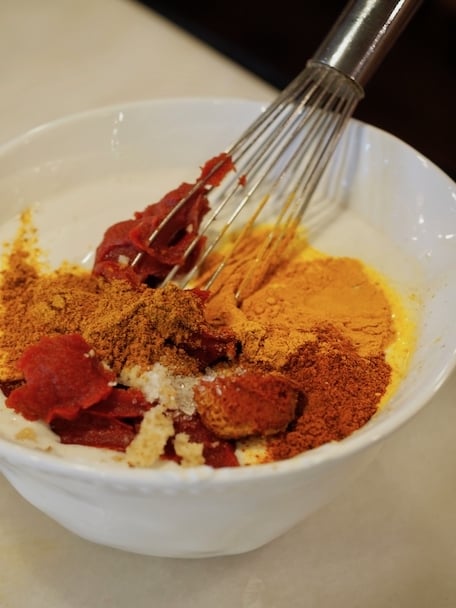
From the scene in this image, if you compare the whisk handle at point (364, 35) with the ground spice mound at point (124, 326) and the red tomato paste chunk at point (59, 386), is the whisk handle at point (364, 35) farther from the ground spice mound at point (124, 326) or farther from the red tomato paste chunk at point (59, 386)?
the red tomato paste chunk at point (59, 386)

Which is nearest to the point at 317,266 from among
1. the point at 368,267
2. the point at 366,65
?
the point at 368,267

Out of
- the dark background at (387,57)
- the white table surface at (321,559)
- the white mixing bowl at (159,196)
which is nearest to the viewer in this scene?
the white mixing bowl at (159,196)

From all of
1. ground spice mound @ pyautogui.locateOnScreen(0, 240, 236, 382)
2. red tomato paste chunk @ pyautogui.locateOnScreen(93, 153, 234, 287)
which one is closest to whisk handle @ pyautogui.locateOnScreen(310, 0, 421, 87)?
red tomato paste chunk @ pyautogui.locateOnScreen(93, 153, 234, 287)

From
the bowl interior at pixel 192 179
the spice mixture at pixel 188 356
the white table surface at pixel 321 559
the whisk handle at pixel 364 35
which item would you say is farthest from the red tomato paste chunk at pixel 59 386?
the whisk handle at pixel 364 35

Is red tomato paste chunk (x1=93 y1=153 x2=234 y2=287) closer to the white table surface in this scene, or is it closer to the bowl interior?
the bowl interior

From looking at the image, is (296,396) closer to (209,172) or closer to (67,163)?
(209,172)
